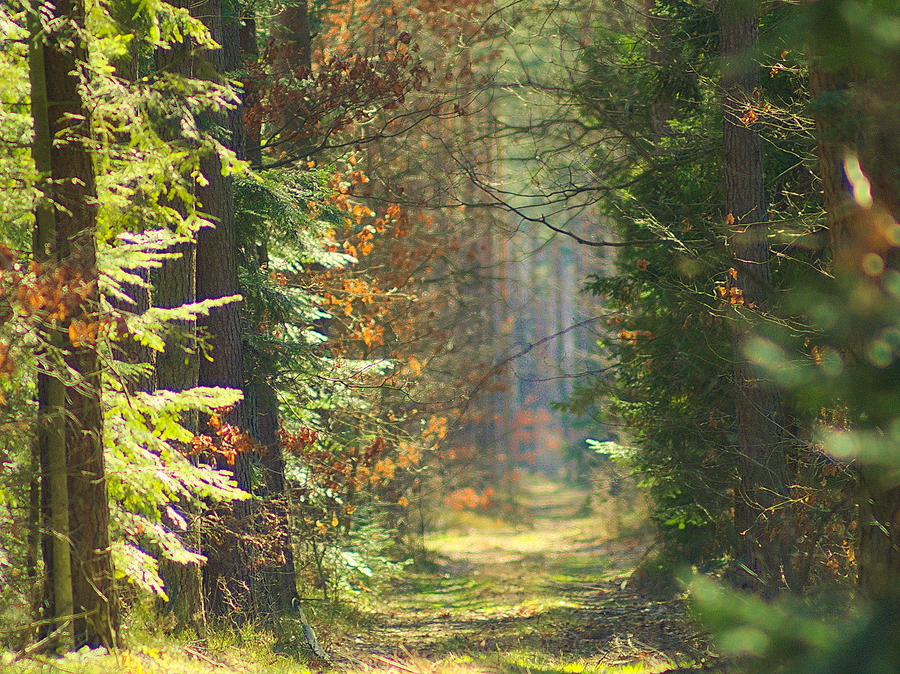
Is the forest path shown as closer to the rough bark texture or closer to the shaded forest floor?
the shaded forest floor

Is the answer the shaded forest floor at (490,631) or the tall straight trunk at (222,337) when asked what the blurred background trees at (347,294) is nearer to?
the tall straight trunk at (222,337)

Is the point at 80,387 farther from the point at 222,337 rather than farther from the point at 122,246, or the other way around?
the point at 222,337

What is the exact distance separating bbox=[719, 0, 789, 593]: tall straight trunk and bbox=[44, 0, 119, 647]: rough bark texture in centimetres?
602

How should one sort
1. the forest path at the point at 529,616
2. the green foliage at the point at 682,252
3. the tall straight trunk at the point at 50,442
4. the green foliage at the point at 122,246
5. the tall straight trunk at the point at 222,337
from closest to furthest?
1. the tall straight trunk at the point at 50,442
2. the green foliage at the point at 122,246
3. the forest path at the point at 529,616
4. the tall straight trunk at the point at 222,337
5. the green foliage at the point at 682,252

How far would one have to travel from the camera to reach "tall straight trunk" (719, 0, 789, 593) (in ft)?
29.2

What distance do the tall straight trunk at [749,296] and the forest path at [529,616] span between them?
1511 millimetres

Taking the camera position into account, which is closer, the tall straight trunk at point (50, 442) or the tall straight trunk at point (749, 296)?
the tall straight trunk at point (50, 442)

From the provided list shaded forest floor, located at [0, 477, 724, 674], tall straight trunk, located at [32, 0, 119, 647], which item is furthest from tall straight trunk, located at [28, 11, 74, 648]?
shaded forest floor, located at [0, 477, 724, 674]

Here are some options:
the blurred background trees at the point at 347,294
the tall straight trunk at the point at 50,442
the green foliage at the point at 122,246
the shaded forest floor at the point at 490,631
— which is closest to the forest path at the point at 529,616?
the shaded forest floor at the point at 490,631

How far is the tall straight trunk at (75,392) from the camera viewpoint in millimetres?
5676

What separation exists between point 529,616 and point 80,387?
10011 millimetres

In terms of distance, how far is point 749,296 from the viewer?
9.48m

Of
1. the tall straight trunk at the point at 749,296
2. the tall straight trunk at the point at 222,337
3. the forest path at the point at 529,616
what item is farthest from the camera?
the tall straight trunk at the point at 222,337

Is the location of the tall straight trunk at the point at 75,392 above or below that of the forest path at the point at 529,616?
above
